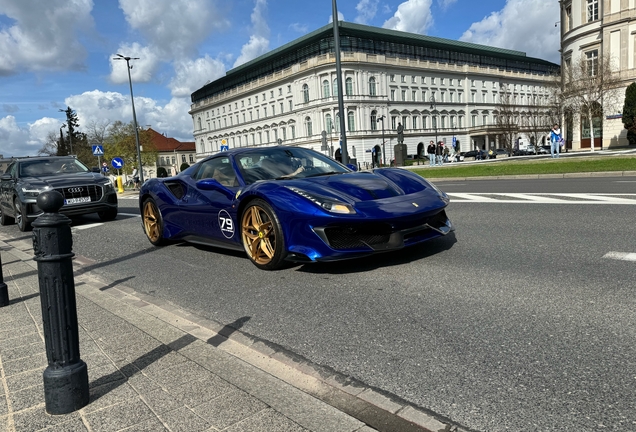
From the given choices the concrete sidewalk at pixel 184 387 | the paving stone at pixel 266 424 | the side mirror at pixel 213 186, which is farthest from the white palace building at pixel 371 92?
the paving stone at pixel 266 424

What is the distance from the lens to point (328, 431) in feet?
6.61

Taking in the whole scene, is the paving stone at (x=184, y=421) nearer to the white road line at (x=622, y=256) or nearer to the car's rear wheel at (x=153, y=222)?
the white road line at (x=622, y=256)

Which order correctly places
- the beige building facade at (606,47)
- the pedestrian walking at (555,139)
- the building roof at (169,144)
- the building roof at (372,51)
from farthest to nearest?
the building roof at (169,144) → the building roof at (372,51) → the beige building facade at (606,47) → the pedestrian walking at (555,139)

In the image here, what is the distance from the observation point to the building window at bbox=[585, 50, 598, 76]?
38.0 m

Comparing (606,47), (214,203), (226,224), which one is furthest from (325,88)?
(226,224)

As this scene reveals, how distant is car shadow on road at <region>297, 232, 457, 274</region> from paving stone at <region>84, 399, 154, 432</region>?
106 inches

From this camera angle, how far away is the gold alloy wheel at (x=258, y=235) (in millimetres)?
4887

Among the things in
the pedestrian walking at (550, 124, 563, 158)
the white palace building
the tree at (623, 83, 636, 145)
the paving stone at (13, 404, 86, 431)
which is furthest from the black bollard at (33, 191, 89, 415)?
the white palace building

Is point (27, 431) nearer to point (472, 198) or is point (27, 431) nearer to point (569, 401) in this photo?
point (569, 401)

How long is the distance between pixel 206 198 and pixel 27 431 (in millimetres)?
3740

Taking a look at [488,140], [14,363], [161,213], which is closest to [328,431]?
[14,363]

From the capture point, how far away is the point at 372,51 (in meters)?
81.8

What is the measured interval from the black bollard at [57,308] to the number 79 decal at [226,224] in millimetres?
2987

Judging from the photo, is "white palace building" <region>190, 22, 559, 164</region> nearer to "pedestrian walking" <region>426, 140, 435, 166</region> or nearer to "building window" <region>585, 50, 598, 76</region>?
"building window" <region>585, 50, 598, 76</region>
